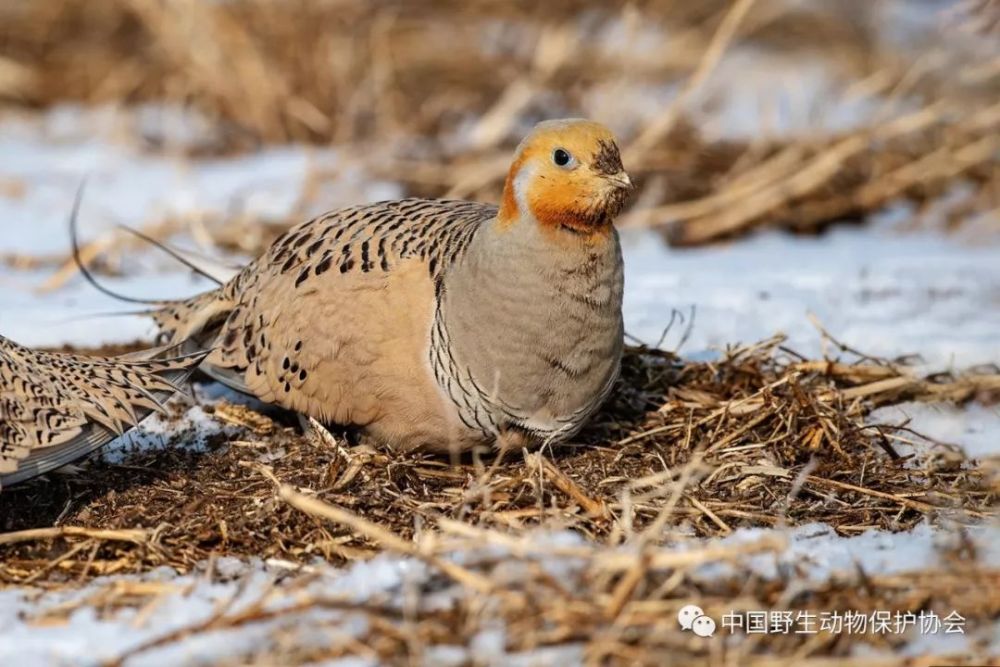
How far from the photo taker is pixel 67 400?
13.5 ft

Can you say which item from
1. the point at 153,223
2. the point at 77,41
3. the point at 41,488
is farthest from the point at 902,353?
the point at 77,41

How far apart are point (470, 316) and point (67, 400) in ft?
4.17

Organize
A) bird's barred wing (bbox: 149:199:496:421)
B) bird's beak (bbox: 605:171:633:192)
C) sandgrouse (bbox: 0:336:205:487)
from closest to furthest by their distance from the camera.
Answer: sandgrouse (bbox: 0:336:205:487), bird's beak (bbox: 605:171:633:192), bird's barred wing (bbox: 149:199:496:421)

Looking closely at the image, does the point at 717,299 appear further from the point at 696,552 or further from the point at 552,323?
the point at 696,552

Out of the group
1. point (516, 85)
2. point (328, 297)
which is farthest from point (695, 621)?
point (516, 85)

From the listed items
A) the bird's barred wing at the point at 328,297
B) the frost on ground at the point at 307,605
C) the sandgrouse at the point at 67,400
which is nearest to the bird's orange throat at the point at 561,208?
the bird's barred wing at the point at 328,297

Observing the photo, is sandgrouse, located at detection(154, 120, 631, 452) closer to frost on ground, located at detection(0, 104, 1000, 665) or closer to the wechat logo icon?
frost on ground, located at detection(0, 104, 1000, 665)

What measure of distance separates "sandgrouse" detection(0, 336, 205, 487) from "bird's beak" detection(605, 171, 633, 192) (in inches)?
60.0

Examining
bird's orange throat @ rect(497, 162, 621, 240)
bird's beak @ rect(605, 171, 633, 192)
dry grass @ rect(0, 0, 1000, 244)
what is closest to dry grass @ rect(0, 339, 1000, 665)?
bird's orange throat @ rect(497, 162, 621, 240)

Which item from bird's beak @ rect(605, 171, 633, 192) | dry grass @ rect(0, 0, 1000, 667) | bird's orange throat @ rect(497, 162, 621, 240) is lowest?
dry grass @ rect(0, 0, 1000, 667)

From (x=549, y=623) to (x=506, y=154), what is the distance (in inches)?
216

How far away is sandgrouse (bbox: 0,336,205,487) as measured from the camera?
12.8ft

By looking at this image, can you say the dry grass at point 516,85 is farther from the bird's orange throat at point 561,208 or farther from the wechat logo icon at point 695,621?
the wechat logo icon at point 695,621

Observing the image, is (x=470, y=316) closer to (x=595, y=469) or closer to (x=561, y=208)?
(x=561, y=208)
